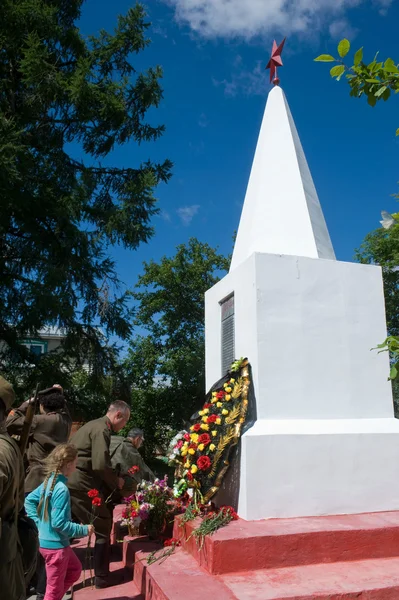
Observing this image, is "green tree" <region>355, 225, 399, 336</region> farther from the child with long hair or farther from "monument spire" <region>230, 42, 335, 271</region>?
the child with long hair

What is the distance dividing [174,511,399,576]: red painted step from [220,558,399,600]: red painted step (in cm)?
6

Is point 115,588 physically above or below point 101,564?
below

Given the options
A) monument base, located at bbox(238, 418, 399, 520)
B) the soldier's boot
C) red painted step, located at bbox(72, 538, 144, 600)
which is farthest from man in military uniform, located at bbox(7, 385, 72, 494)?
monument base, located at bbox(238, 418, 399, 520)

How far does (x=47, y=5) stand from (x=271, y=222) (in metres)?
9.97

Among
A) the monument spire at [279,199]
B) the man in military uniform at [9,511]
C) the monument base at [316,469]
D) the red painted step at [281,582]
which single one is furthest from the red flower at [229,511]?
the monument spire at [279,199]

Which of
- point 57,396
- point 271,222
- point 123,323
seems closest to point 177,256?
point 123,323

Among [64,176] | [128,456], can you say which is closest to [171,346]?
[64,176]

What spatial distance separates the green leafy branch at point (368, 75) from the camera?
8.64 ft

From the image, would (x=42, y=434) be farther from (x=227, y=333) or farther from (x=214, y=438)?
(x=227, y=333)

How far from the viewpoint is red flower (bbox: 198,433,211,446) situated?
4562 millimetres

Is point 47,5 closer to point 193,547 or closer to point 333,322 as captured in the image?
point 333,322

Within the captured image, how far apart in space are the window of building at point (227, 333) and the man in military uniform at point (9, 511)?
357cm

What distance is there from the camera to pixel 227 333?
19.5 ft

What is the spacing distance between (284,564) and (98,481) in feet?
5.96
